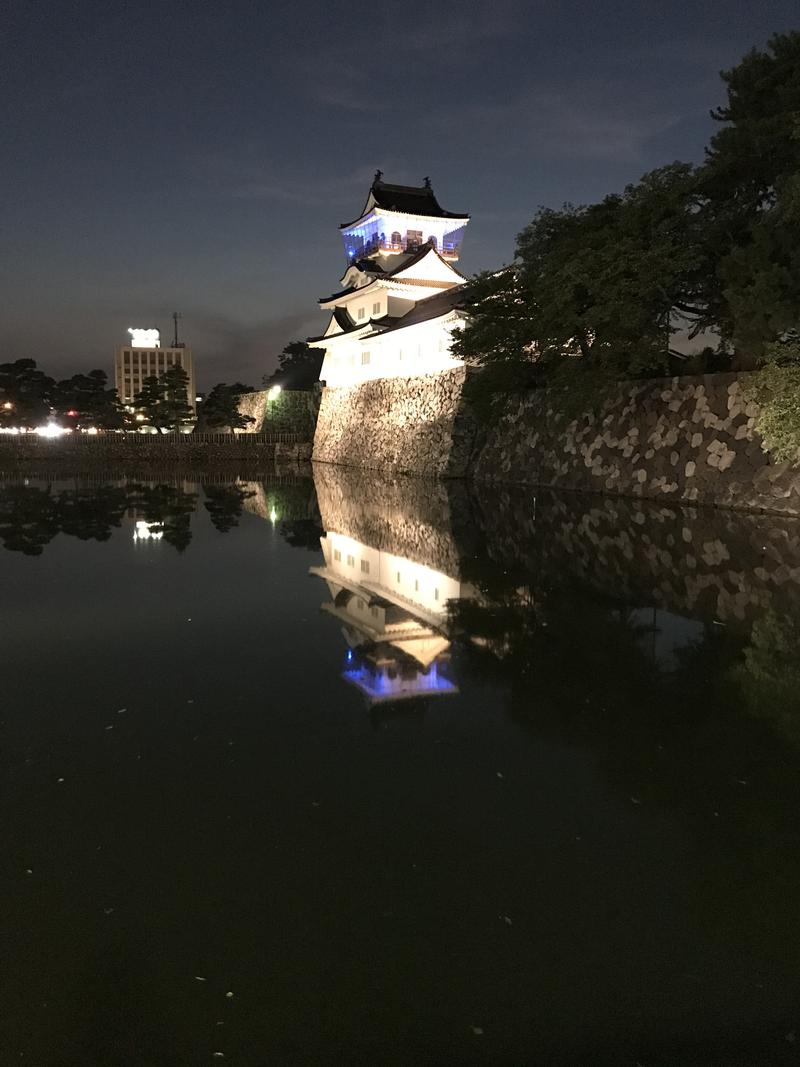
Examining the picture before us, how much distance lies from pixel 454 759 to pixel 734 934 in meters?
1.53

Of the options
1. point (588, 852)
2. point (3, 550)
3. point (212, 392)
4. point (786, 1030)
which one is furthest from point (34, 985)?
point (212, 392)

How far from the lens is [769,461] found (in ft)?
41.5

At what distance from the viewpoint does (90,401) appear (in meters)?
45.2

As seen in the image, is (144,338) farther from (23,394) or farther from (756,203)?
(756,203)

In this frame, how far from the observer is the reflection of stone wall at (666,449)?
42.7 feet

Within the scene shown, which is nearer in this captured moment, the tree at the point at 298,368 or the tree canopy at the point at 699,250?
the tree canopy at the point at 699,250

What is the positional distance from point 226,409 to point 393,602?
133ft

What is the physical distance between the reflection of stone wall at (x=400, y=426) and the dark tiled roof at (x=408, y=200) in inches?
369

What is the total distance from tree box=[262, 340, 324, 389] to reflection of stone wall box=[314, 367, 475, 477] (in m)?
7.36

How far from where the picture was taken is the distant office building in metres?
79.7

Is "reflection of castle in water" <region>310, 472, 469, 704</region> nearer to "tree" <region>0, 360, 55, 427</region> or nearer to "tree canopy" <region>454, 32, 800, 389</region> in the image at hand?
"tree canopy" <region>454, 32, 800, 389</region>

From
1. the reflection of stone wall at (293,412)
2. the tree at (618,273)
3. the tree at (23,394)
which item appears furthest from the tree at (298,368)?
the tree at (618,273)

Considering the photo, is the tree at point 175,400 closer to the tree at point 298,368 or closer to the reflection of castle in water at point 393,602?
the tree at point 298,368

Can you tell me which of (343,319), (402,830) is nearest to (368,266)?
(343,319)
